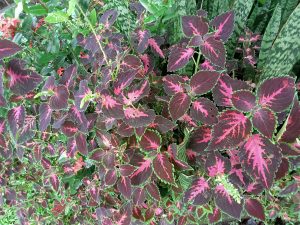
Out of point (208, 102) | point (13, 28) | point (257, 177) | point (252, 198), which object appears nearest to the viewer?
point (257, 177)

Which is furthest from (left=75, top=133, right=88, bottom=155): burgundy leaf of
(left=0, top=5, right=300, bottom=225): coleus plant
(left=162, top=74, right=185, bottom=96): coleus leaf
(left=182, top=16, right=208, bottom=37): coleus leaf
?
(left=182, top=16, right=208, bottom=37): coleus leaf

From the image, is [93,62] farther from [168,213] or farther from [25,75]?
[168,213]

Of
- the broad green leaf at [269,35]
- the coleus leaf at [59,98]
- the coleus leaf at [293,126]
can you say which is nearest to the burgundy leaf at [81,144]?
the coleus leaf at [59,98]

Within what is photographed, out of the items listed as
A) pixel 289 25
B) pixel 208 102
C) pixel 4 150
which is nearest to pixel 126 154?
pixel 208 102

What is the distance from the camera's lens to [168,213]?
1.02 m

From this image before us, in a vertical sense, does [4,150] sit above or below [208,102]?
below

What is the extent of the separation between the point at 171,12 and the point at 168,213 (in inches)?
22.8

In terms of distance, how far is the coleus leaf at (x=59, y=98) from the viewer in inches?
30.6

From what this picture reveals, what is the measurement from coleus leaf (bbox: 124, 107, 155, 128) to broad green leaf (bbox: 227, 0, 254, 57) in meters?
0.42

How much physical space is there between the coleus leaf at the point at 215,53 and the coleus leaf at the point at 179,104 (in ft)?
0.31

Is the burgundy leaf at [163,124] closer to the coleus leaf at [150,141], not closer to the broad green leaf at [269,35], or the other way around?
the coleus leaf at [150,141]

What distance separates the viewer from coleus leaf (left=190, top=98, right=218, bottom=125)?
735mm

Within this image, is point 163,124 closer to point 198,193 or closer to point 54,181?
point 198,193

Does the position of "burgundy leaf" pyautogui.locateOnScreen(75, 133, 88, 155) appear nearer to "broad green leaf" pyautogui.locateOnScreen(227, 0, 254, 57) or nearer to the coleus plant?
the coleus plant
